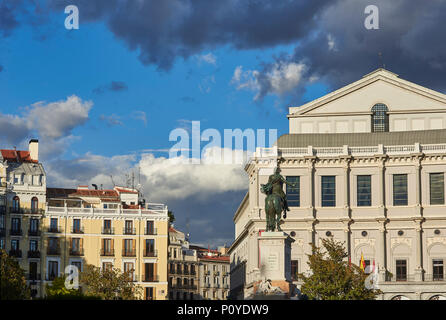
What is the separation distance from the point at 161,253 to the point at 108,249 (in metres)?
5.22

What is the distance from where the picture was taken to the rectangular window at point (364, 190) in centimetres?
8450

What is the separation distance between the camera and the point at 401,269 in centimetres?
8294

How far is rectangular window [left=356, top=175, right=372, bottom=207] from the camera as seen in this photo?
8450 centimetres

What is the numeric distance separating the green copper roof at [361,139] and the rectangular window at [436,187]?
12.2 feet

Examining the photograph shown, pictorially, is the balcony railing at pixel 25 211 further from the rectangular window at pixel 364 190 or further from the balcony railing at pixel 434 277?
the balcony railing at pixel 434 277

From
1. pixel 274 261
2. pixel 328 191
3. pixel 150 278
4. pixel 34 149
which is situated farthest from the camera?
pixel 34 149

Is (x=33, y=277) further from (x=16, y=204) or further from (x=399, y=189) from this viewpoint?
(x=399, y=189)

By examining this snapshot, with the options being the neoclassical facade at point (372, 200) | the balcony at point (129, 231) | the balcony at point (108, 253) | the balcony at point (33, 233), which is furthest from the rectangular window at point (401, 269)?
the balcony at point (33, 233)

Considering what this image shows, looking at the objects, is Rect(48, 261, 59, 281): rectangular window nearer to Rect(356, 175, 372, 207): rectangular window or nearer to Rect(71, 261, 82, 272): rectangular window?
Rect(71, 261, 82, 272): rectangular window

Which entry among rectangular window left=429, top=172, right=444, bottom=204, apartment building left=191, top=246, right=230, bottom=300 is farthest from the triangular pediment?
apartment building left=191, top=246, right=230, bottom=300

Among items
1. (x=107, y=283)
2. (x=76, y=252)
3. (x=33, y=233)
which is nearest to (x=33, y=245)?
(x=33, y=233)

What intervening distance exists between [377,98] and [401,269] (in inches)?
718

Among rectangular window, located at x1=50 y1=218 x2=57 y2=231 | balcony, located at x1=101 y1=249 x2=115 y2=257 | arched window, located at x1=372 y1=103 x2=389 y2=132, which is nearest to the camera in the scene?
rectangular window, located at x1=50 y1=218 x2=57 y2=231
